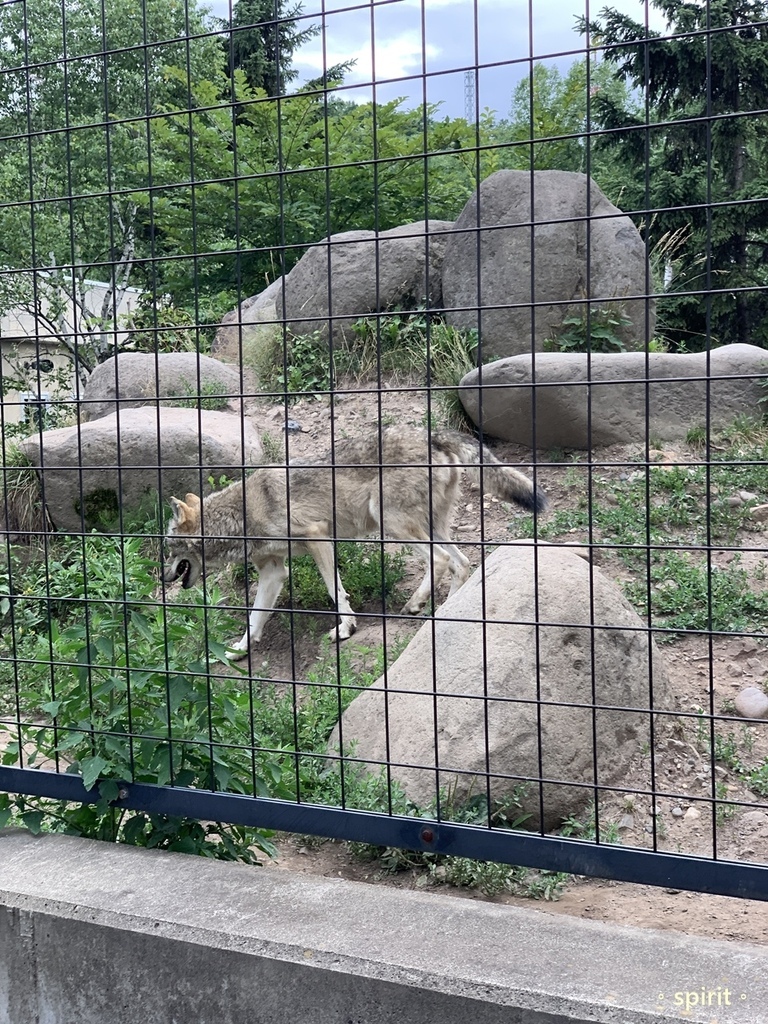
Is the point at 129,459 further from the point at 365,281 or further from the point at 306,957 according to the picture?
the point at 306,957

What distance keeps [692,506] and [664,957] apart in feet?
21.0

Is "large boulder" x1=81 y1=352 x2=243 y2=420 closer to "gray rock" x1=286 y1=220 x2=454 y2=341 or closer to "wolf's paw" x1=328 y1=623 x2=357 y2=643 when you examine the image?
"gray rock" x1=286 y1=220 x2=454 y2=341

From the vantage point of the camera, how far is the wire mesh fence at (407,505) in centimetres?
317

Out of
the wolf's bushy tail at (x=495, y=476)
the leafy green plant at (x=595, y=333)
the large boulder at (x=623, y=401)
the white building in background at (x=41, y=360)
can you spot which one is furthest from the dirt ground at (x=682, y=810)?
the white building in background at (x=41, y=360)

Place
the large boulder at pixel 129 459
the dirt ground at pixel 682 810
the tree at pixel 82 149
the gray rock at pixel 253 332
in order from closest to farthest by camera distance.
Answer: the dirt ground at pixel 682 810, the large boulder at pixel 129 459, the gray rock at pixel 253 332, the tree at pixel 82 149

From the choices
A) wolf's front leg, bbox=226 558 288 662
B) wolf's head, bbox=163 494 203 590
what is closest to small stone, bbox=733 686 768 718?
wolf's front leg, bbox=226 558 288 662

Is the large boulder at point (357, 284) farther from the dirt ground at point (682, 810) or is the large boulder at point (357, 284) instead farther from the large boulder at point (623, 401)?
the dirt ground at point (682, 810)

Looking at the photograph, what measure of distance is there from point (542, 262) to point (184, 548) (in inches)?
235

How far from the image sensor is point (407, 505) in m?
8.76

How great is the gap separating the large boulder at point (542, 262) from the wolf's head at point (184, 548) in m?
4.54

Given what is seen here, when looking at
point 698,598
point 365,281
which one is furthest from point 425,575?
point 365,281

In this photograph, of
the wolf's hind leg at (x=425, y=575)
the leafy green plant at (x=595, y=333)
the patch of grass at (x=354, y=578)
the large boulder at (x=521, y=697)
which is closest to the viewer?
the large boulder at (x=521, y=697)

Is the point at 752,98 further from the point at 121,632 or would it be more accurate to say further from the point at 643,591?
the point at 121,632

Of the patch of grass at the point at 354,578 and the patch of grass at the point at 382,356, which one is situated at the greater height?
the patch of grass at the point at 382,356
